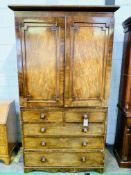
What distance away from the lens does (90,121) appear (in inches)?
78.5

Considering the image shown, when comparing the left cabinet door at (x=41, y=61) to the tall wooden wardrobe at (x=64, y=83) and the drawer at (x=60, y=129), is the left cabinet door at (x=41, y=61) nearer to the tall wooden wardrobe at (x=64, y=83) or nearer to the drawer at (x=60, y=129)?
the tall wooden wardrobe at (x=64, y=83)

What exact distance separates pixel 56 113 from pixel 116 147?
1.17 metres

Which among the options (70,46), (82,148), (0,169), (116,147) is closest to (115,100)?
(116,147)

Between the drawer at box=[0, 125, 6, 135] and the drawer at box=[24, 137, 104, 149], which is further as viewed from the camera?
the drawer at box=[0, 125, 6, 135]

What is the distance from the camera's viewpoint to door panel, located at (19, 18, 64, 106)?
1755mm

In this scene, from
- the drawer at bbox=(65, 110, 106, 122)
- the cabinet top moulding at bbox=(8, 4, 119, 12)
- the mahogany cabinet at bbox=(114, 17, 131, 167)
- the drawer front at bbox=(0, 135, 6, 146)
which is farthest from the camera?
the drawer front at bbox=(0, 135, 6, 146)

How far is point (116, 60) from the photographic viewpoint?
97.7 inches

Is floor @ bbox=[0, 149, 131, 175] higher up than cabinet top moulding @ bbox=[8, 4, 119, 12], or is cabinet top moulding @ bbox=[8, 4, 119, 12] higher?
cabinet top moulding @ bbox=[8, 4, 119, 12]

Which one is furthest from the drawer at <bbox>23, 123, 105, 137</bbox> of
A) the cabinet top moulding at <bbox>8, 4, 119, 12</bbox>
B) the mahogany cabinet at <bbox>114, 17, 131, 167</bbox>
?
the cabinet top moulding at <bbox>8, 4, 119, 12</bbox>

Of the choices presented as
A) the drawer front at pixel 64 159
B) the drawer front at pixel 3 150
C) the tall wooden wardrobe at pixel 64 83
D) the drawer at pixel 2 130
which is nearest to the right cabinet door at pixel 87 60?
the tall wooden wardrobe at pixel 64 83

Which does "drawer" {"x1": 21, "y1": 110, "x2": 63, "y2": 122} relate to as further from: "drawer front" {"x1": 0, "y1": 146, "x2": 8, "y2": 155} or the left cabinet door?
"drawer front" {"x1": 0, "y1": 146, "x2": 8, "y2": 155}

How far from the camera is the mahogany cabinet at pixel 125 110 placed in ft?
6.90

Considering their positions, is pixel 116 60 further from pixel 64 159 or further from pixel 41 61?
pixel 64 159

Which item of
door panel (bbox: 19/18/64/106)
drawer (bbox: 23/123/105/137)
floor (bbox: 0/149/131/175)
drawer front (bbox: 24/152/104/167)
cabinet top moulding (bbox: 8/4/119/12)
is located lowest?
floor (bbox: 0/149/131/175)
